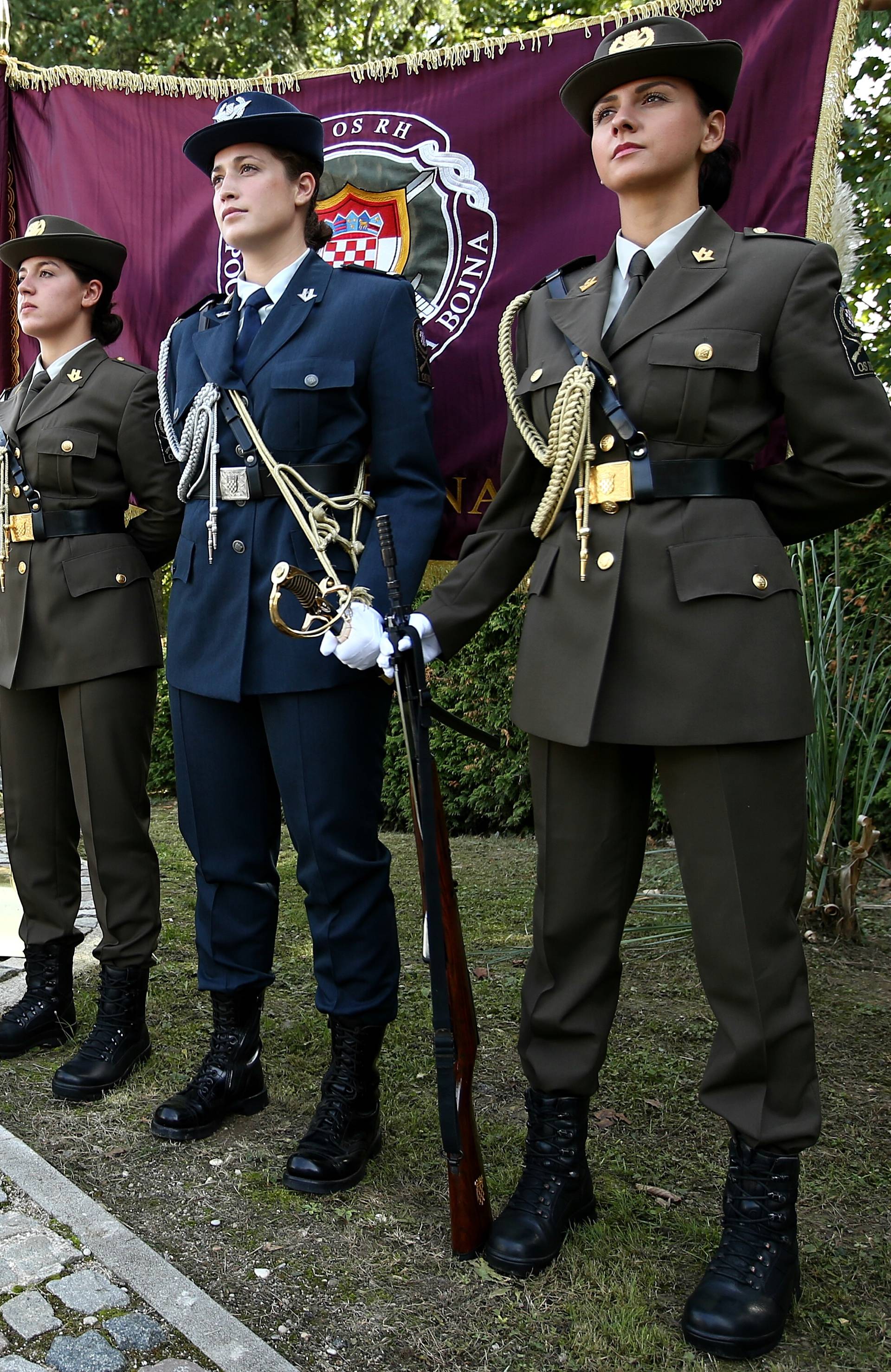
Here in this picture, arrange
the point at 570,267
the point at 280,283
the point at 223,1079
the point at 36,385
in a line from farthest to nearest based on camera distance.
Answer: the point at 36,385, the point at 223,1079, the point at 280,283, the point at 570,267

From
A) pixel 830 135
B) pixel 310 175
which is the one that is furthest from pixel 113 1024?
pixel 830 135

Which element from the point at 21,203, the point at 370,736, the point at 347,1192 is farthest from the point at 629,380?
the point at 21,203

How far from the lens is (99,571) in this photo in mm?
3139

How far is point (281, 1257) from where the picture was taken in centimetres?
227

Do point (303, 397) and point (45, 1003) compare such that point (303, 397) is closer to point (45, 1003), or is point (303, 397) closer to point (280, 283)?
Answer: point (280, 283)

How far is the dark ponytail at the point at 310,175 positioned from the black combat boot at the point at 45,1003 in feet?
6.45

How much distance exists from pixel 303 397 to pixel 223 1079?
156cm

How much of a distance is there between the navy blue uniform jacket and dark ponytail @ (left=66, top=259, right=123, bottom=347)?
801mm

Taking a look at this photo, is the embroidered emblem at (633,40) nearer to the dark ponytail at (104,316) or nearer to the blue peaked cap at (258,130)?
the blue peaked cap at (258,130)

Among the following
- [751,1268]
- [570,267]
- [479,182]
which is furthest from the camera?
[479,182]

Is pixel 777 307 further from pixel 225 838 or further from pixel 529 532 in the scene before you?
pixel 225 838

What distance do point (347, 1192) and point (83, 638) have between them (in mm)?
1496

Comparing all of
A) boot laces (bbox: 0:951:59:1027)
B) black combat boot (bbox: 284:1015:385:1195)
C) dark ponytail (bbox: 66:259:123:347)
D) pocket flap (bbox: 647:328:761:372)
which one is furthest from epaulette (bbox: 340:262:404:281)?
boot laces (bbox: 0:951:59:1027)

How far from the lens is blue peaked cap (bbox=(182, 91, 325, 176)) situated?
8.38 ft
